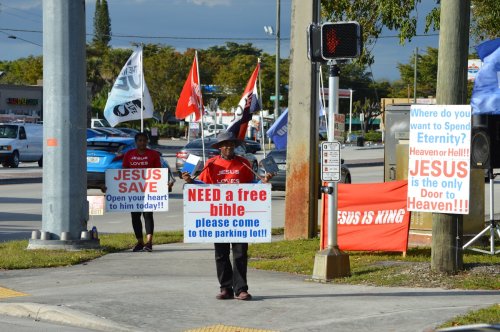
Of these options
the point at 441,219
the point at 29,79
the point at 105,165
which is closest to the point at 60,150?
the point at 441,219

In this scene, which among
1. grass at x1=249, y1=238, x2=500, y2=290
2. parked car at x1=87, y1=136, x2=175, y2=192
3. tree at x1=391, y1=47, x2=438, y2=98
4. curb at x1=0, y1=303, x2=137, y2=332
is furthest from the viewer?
tree at x1=391, y1=47, x2=438, y2=98

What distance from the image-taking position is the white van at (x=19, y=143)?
139 ft

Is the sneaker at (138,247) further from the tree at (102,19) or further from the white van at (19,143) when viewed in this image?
the tree at (102,19)

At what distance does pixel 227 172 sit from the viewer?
10672mm

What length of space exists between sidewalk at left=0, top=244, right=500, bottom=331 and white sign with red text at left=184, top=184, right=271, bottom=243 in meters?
0.74

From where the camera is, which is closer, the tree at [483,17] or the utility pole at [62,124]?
the utility pole at [62,124]

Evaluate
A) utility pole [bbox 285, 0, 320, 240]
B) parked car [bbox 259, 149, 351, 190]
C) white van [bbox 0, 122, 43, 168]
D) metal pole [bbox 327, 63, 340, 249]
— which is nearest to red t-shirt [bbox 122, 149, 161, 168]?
utility pole [bbox 285, 0, 320, 240]

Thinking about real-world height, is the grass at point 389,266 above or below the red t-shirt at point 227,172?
below

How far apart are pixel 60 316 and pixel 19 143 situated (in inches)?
1362

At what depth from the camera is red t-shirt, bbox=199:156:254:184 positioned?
420 inches

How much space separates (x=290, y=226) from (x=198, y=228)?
6.37 m

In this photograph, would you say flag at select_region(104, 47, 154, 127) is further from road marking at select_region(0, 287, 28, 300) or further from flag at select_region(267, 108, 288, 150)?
road marking at select_region(0, 287, 28, 300)

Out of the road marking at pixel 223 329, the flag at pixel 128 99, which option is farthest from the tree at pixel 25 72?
the road marking at pixel 223 329

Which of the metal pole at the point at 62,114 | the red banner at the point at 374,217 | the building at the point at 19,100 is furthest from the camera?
the building at the point at 19,100
